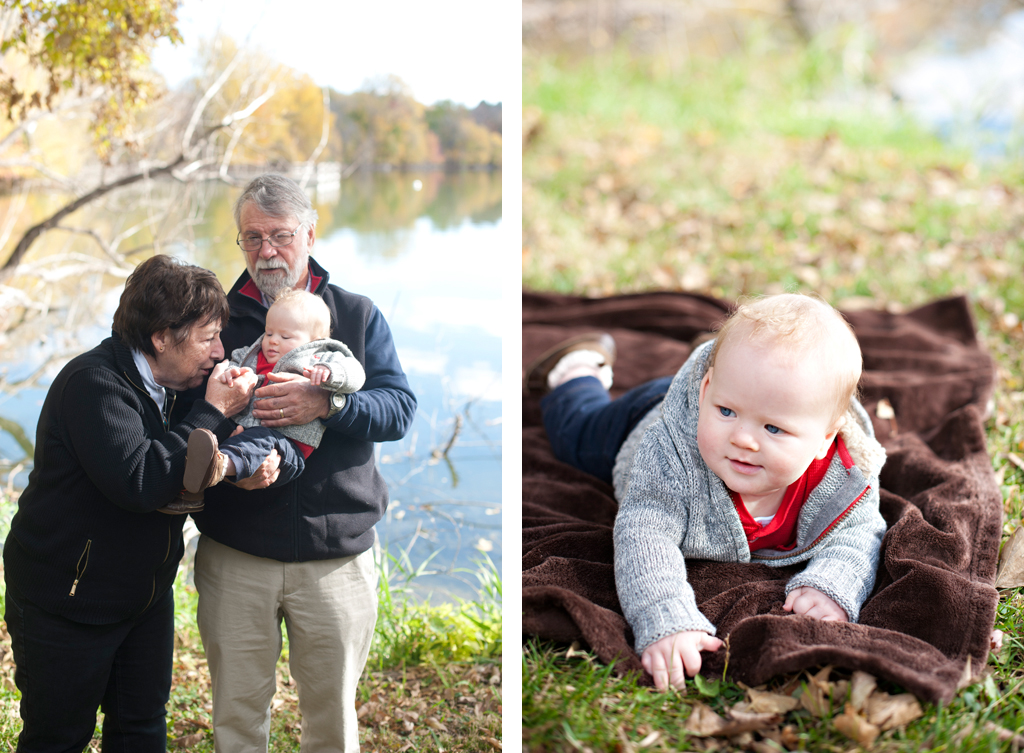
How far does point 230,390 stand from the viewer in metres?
1.65

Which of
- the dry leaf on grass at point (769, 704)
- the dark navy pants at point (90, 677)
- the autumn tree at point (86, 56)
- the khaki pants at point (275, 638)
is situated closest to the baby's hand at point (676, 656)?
the dry leaf on grass at point (769, 704)

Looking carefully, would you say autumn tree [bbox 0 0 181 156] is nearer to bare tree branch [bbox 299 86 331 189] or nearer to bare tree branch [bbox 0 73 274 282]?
bare tree branch [bbox 0 73 274 282]

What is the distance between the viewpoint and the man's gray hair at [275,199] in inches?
68.3

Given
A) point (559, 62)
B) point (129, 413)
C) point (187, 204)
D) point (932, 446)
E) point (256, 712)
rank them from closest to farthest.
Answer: point (129, 413) < point (256, 712) < point (187, 204) < point (932, 446) < point (559, 62)

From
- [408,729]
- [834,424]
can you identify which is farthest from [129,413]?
[834,424]

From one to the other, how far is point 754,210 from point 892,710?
175 inches

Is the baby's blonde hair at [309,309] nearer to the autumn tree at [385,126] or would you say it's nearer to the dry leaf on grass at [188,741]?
the autumn tree at [385,126]

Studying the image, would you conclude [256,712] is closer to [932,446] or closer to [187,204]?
[187,204]

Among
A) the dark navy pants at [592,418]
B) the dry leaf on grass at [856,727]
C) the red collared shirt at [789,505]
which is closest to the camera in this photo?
the dry leaf on grass at [856,727]

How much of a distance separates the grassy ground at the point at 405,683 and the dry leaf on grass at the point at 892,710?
0.83 meters

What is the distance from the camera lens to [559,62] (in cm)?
813

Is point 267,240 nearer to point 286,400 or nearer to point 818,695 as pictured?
point 286,400

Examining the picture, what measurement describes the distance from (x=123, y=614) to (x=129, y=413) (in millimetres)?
457

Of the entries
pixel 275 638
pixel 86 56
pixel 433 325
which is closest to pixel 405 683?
pixel 275 638
